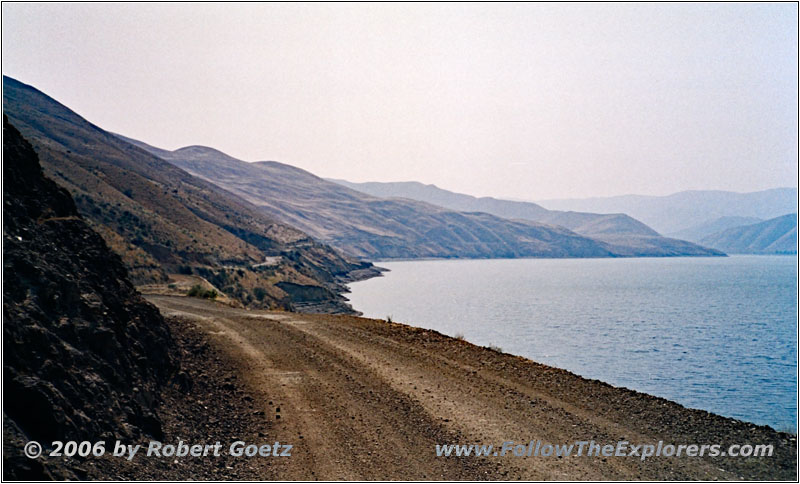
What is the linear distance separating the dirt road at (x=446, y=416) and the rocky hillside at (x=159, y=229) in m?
22.4

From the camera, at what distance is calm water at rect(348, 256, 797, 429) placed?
23000 mm

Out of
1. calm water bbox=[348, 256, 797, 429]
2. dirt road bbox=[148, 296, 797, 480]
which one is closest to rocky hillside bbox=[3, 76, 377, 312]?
calm water bbox=[348, 256, 797, 429]

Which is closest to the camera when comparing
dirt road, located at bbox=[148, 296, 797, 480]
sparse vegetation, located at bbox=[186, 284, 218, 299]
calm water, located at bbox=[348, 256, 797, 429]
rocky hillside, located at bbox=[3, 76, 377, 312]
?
dirt road, located at bbox=[148, 296, 797, 480]

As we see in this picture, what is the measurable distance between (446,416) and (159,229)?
144 feet

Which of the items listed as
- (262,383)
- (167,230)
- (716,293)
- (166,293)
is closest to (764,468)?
(262,383)

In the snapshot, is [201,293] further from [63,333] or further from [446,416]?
[446,416]

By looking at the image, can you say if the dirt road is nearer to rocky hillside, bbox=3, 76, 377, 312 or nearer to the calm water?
the calm water

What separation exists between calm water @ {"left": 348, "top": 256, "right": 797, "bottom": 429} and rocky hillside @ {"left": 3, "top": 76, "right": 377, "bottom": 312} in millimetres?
8943

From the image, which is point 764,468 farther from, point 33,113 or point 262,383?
point 33,113

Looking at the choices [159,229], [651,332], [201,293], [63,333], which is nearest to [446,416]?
[63,333]

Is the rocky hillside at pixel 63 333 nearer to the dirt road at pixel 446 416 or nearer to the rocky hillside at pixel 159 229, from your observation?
the dirt road at pixel 446 416

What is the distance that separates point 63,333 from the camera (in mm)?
7355

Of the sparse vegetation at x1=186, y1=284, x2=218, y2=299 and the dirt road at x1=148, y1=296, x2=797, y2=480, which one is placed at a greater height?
the dirt road at x1=148, y1=296, x2=797, y2=480

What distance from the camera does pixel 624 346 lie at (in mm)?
33031
